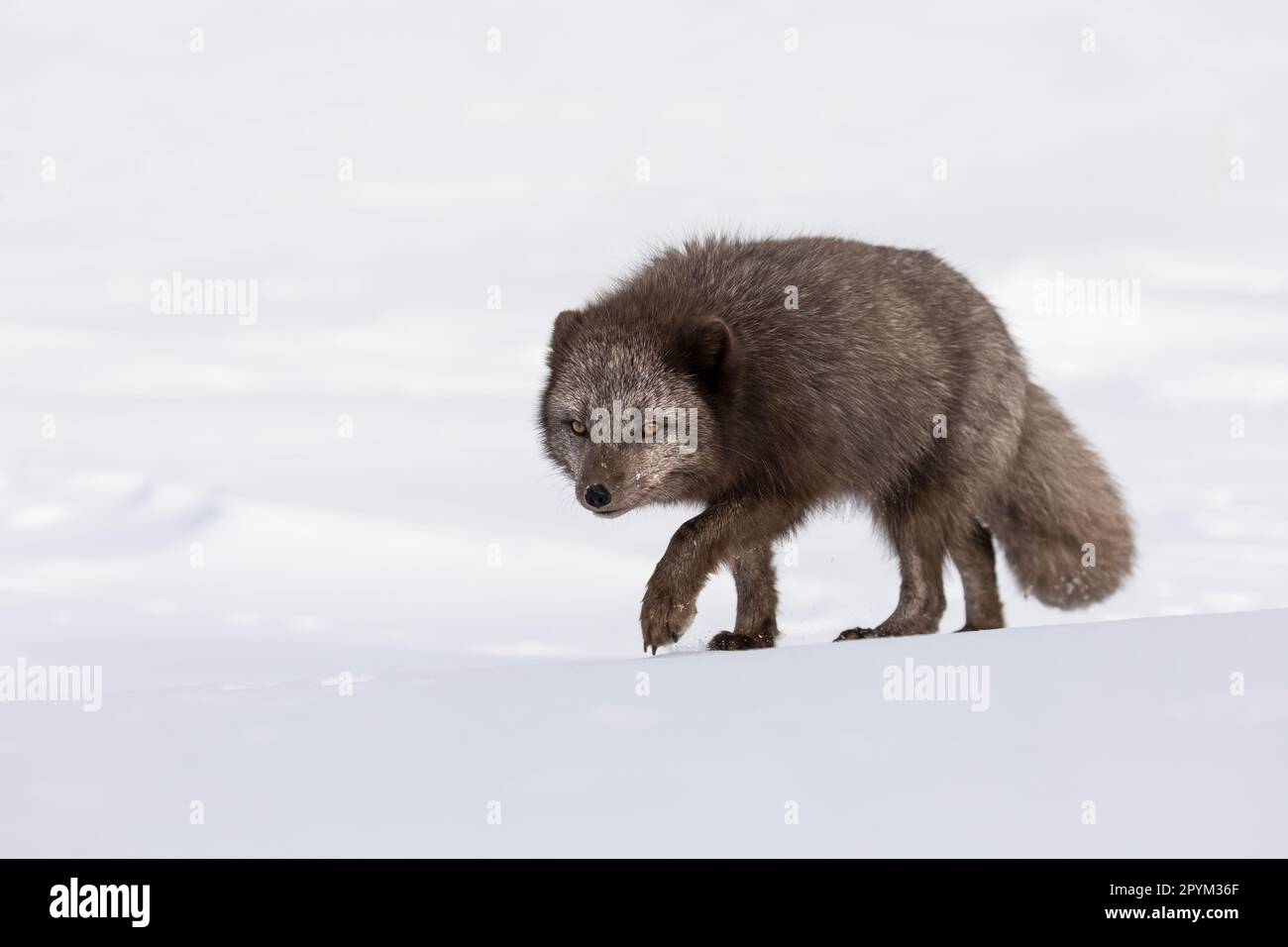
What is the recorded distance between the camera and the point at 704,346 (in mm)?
7457

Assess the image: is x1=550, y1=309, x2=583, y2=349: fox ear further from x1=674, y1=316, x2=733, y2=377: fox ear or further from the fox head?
x1=674, y1=316, x2=733, y2=377: fox ear

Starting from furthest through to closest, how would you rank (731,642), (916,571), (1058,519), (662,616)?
(1058,519)
(916,571)
(731,642)
(662,616)

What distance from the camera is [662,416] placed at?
7.45 meters

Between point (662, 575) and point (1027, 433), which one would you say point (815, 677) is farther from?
point (1027, 433)

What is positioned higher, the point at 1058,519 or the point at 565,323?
the point at 565,323

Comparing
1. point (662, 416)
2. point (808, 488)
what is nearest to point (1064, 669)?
point (808, 488)

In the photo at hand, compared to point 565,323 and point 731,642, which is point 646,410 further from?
point 731,642

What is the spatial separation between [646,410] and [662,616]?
3.23ft

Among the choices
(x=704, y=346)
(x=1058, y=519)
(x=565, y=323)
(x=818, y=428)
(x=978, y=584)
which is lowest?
(x=978, y=584)

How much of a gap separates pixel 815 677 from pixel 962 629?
2.59m

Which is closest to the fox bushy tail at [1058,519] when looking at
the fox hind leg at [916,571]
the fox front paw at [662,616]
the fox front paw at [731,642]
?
the fox hind leg at [916,571]

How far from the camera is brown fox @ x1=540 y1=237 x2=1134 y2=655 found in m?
7.48

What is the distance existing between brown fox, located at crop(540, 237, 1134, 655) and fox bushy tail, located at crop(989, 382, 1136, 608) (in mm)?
12

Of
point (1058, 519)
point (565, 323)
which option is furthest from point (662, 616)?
point (1058, 519)
